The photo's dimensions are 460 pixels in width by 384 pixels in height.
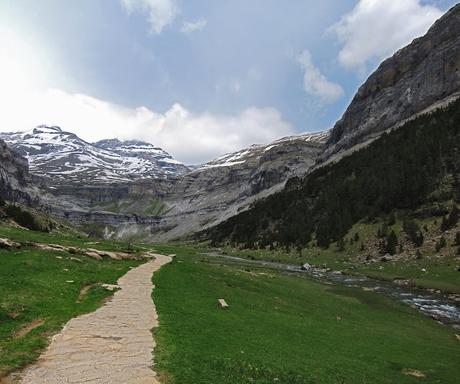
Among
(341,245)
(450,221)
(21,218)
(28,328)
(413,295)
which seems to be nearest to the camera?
(28,328)

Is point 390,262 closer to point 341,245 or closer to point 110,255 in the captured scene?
point 341,245

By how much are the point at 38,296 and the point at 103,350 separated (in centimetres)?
924

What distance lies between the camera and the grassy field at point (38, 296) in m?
15.9

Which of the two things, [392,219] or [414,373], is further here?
[392,219]

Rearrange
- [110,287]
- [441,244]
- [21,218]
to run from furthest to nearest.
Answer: [21,218] → [441,244] → [110,287]

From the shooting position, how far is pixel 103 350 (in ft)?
53.1

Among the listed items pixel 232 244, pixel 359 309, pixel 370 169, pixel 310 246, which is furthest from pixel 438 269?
pixel 232 244

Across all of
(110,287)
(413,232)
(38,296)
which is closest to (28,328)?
(38,296)

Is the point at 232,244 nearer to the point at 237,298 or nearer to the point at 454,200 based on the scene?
the point at 454,200

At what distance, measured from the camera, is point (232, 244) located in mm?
163750

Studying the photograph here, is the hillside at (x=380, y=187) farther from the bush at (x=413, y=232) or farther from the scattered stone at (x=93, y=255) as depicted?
the scattered stone at (x=93, y=255)

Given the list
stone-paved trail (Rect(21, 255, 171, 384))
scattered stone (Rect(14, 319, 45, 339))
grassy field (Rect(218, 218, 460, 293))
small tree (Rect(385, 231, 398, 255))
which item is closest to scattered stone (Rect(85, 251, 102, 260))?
stone-paved trail (Rect(21, 255, 171, 384))

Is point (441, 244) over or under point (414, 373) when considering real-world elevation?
over

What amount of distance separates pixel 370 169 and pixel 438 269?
72615 millimetres
